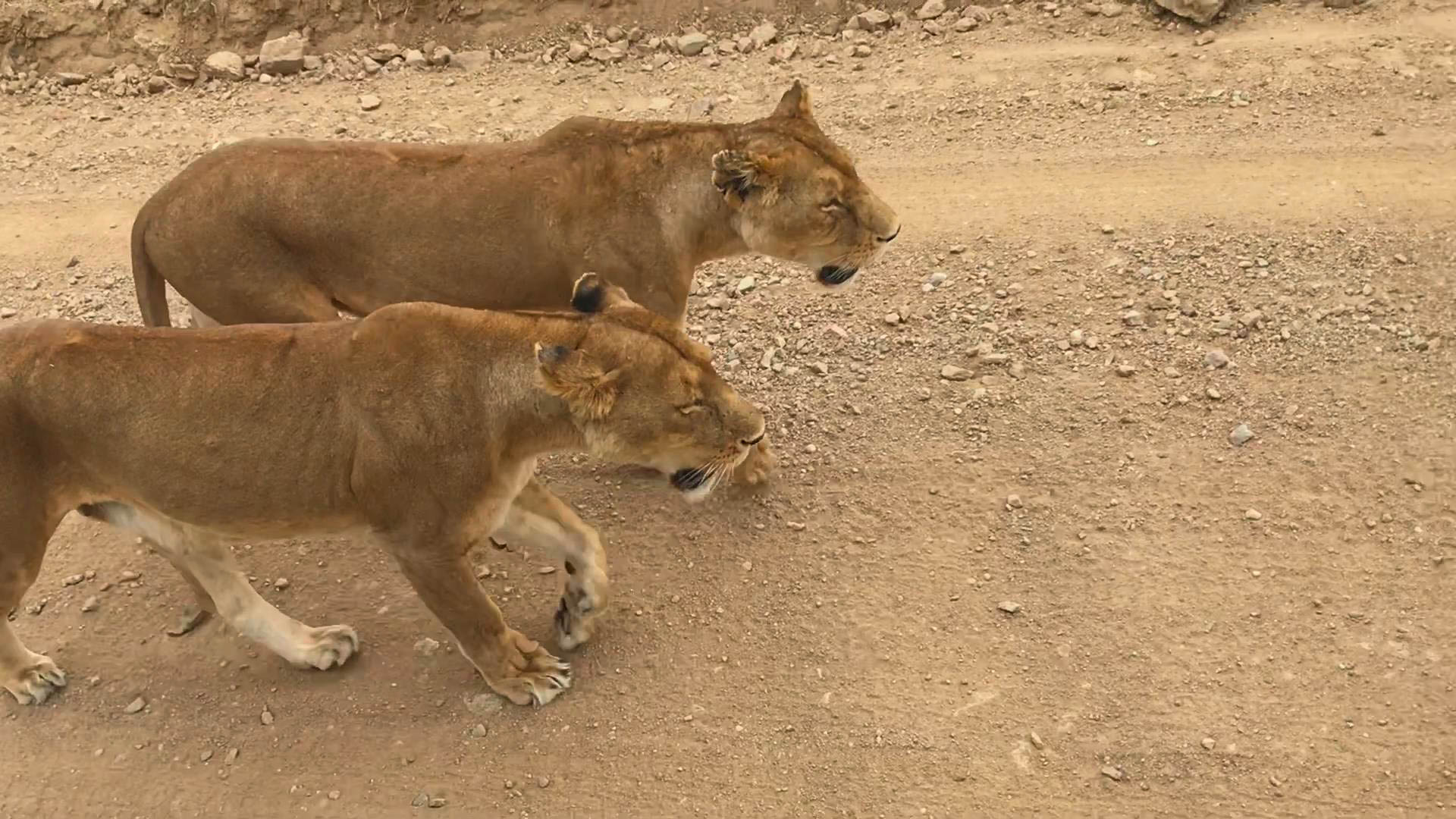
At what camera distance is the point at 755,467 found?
827 centimetres

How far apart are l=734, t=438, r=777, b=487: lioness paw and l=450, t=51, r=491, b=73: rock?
7862mm

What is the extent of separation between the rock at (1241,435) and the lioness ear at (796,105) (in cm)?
371

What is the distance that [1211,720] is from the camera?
6602mm

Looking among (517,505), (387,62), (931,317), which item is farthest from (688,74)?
(517,505)

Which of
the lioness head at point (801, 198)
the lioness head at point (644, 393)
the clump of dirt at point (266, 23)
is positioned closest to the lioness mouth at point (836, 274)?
the lioness head at point (801, 198)

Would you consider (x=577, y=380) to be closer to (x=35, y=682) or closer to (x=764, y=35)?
(x=35, y=682)

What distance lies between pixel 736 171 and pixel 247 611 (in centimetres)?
412

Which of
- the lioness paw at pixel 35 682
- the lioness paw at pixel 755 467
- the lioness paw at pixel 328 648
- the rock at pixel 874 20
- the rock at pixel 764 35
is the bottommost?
the lioness paw at pixel 35 682

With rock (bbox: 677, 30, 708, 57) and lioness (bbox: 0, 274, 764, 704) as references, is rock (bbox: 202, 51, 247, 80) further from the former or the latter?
lioness (bbox: 0, 274, 764, 704)

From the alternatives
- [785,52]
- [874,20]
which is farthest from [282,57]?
[874,20]

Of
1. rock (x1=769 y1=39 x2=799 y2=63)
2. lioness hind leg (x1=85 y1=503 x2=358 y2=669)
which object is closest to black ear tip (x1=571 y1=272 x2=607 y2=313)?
lioness hind leg (x1=85 y1=503 x2=358 y2=669)

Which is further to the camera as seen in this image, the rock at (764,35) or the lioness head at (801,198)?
the rock at (764,35)

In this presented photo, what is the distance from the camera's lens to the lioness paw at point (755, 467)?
8219 mm

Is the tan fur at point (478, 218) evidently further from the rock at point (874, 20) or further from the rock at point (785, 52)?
the rock at point (874, 20)
